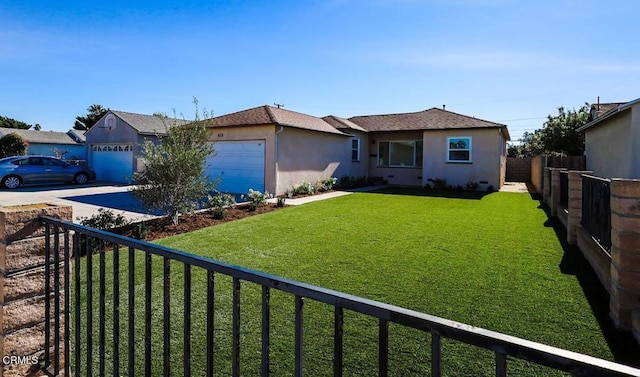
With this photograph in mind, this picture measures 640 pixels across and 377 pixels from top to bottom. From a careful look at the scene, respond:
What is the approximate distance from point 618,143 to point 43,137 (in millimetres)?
42959

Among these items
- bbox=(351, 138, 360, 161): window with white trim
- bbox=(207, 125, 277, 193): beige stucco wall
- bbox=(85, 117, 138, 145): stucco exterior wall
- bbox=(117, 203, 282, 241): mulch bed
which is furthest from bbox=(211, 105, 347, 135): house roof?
bbox=(85, 117, 138, 145): stucco exterior wall

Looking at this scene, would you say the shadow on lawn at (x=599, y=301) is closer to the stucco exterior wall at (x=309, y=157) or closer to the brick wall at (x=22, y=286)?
the brick wall at (x=22, y=286)

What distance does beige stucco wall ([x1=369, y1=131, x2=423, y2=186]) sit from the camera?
19781 millimetres

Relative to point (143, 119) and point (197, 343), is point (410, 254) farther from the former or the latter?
point (143, 119)

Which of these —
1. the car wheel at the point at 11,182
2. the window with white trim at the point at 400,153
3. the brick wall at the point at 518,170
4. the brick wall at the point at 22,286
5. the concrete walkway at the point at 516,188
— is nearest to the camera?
the brick wall at the point at 22,286

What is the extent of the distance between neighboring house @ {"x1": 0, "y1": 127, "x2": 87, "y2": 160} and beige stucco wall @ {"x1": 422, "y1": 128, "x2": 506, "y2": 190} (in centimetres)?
2863

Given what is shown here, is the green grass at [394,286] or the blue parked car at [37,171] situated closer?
the green grass at [394,286]

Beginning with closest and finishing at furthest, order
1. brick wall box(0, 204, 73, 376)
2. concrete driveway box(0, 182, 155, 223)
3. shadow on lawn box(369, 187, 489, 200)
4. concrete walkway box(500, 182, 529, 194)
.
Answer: brick wall box(0, 204, 73, 376), concrete driveway box(0, 182, 155, 223), shadow on lawn box(369, 187, 489, 200), concrete walkway box(500, 182, 529, 194)

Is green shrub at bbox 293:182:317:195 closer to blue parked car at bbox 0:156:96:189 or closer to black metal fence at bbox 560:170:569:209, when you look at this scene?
black metal fence at bbox 560:170:569:209

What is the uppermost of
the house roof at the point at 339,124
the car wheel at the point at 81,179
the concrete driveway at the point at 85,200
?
the house roof at the point at 339,124

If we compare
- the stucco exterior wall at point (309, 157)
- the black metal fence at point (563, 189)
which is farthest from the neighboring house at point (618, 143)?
the stucco exterior wall at point (309, 157)

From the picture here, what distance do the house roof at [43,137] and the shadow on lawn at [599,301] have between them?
3949 centimetres

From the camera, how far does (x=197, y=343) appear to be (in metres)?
3.17

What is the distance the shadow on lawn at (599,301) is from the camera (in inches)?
115
